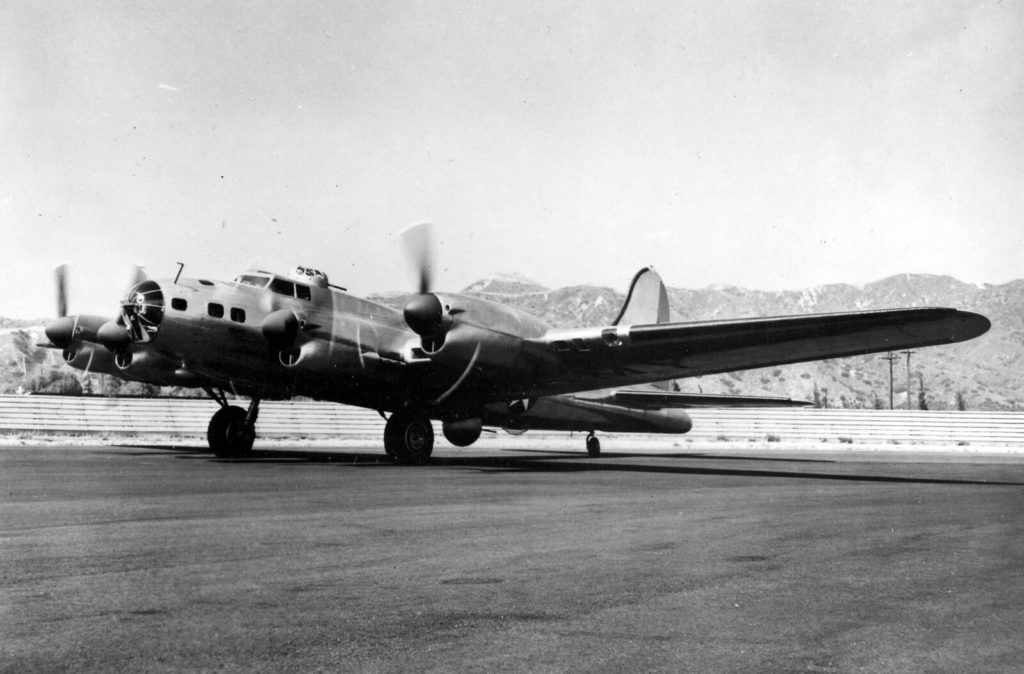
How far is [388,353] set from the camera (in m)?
18.7

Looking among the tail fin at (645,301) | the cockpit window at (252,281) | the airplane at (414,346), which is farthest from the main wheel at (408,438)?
the tail fin at (645,301)

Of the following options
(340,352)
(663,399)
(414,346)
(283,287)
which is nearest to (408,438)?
(414,346)

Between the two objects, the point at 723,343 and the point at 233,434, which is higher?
the point at 723,343

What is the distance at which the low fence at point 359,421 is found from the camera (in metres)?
33.4

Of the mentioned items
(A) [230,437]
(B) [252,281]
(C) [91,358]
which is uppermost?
(B) [252,281]

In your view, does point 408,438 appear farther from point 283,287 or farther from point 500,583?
point 500,583

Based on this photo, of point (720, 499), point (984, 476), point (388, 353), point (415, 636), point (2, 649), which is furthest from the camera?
point (388, 353)

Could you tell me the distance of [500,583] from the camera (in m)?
5.21

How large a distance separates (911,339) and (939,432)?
30173 millimetres

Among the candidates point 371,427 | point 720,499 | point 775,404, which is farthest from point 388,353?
point 371,427

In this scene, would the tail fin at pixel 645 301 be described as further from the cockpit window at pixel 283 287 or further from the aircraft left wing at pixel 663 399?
the cockpit window at pixel 283 287

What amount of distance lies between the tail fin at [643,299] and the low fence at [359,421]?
1680 centimetres

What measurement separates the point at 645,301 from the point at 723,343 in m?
9.35

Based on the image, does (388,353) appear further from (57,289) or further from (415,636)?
(415,636)
